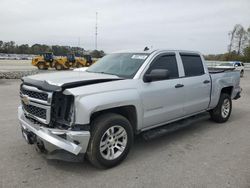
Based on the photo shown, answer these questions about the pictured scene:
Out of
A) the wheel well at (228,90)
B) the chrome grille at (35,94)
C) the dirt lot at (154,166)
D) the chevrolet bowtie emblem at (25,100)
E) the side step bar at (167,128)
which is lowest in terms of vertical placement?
the dirt lot at (154,166)

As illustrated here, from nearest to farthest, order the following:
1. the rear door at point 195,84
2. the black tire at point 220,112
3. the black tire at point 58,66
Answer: the rear door at point 195,84 → the black tire at point 220,112 → the black tire at point 58,66

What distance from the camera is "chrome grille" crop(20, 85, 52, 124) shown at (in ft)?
10.8

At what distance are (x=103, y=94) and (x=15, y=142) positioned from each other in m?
2.28

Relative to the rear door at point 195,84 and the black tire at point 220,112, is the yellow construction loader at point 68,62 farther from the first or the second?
the rear door at point 195,84

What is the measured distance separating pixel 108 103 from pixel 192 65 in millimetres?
2623

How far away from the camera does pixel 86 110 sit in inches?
126

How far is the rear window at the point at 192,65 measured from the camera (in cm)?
506

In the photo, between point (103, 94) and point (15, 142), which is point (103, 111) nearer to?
point (103, 94)

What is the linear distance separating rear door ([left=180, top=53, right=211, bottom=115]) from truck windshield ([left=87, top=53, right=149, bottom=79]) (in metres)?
1.07

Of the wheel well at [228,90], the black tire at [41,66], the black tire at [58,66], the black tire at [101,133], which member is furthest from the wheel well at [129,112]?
the black tire at [41,66]

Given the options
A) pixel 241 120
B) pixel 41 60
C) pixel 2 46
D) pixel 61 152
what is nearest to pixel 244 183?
pixel 61 152

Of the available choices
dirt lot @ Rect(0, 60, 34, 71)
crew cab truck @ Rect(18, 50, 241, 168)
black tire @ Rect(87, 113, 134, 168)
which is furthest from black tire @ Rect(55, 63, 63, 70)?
black tire @ Rect(87, 113, 134, 168)

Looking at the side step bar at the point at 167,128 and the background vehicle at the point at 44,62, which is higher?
the background vehicle at the point at 44,62

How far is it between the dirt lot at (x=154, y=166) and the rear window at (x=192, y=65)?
4.48ft
